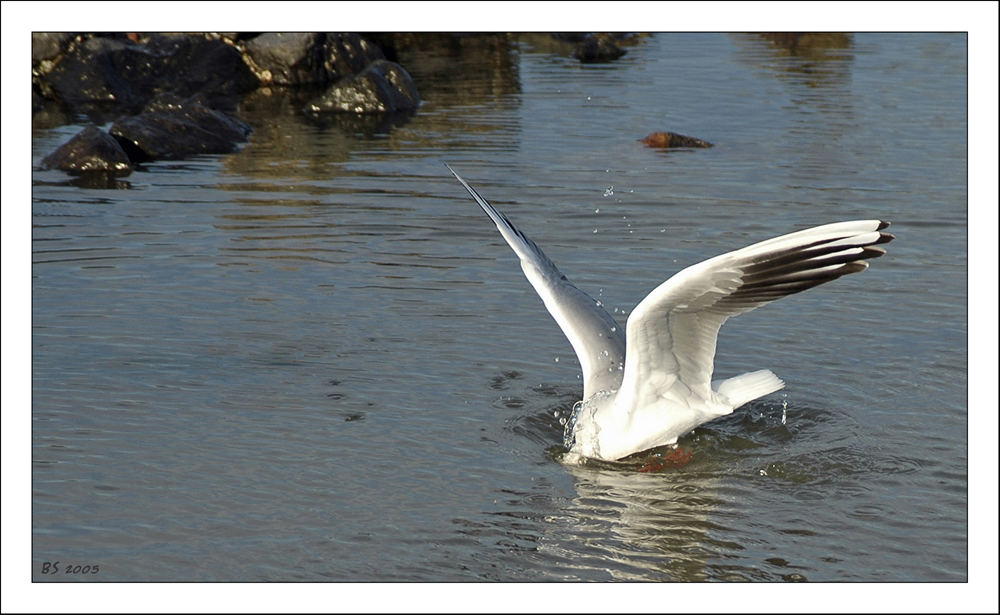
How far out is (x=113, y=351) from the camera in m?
8.74

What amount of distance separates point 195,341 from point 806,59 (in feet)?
49.5

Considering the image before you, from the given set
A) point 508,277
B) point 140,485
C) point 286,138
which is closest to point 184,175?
point 286,138

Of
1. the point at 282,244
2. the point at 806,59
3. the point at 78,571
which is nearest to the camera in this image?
the point at 78,571

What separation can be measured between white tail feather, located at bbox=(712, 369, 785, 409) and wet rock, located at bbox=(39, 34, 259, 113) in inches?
515

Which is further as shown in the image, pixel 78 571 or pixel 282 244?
pixel 282 244

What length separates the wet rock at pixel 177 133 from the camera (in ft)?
49.3

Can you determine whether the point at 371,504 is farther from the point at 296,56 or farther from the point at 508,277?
the point at 296,56

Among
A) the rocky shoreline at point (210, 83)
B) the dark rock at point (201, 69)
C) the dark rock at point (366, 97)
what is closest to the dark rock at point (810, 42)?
the rocky shoreline at point (210, 83)

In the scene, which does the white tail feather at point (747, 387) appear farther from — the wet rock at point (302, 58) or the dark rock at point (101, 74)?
the wet rock at point (302, 58)

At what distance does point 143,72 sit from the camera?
755 inches

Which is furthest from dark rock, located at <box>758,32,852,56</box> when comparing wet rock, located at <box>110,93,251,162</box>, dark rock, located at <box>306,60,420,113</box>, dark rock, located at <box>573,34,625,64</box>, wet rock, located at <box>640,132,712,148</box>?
wet rock, located at <box>110,93,251,162</box>

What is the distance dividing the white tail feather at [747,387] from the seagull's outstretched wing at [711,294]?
0.35ft

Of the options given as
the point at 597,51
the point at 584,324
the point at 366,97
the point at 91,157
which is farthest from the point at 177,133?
the point at 597,51

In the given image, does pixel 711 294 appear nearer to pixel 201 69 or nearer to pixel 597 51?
pixel 201 69
